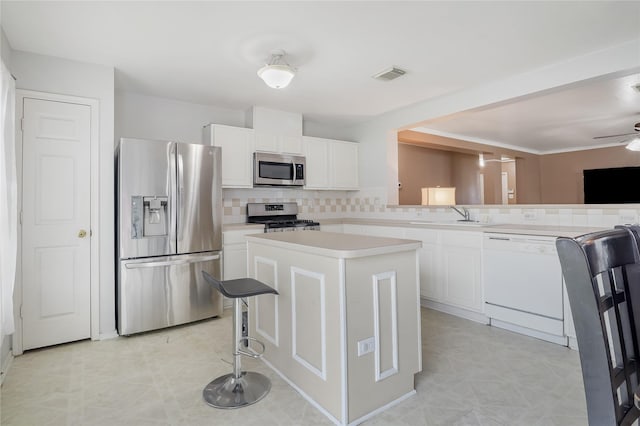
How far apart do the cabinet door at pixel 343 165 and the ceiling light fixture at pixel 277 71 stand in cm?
216

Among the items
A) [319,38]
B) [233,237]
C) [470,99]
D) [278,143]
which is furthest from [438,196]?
[319,38]

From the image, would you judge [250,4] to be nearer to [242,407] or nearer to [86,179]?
[86,179]

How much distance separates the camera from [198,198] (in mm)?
3324

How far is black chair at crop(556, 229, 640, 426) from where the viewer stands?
73 centimetres

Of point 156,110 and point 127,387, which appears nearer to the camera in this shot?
point 127,387

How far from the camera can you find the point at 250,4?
6.93ft

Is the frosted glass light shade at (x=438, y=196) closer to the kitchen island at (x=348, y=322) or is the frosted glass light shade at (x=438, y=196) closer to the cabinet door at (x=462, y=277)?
the cabinet door at (x=462, y=277)

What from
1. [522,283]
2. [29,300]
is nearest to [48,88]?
[29,300]

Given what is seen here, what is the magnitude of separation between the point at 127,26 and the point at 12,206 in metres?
1.43

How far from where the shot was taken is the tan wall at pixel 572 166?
24.6ft

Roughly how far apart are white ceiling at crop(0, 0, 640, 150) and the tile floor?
238 centimetres

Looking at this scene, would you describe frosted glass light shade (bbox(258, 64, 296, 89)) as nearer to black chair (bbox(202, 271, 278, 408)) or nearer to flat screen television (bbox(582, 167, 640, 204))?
black chair (bbox(202, 271, 278, 408))

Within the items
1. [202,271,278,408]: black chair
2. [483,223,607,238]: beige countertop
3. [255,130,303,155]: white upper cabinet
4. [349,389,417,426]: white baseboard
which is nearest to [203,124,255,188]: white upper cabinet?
[255,130,303,155]: white upper cabinet

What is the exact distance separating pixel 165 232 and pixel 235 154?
1318mm
